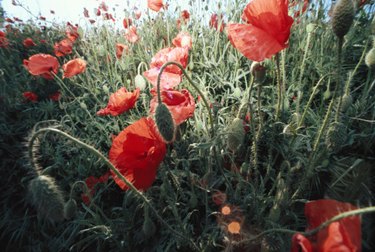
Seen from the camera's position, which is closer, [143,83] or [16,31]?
[143,83]

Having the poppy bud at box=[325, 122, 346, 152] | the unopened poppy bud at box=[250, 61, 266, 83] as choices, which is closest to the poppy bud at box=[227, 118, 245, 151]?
the unopened poppy bud at box=[250, 61, 266, 83]

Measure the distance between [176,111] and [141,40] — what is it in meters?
1.73

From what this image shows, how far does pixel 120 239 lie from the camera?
4.27 ft

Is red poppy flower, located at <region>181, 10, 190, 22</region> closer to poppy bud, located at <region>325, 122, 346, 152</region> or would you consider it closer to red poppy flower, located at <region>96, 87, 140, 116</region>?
red poppy flower, located at <region>96, 87, 140, 116</region>

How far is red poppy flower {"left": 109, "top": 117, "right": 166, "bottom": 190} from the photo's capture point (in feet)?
2.99

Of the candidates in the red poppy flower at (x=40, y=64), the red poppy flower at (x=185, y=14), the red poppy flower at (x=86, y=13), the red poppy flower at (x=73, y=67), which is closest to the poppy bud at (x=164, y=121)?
the red poppy flower at (x=73, y=67)

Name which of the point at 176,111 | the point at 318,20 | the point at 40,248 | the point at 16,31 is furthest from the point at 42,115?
the point at 16,31

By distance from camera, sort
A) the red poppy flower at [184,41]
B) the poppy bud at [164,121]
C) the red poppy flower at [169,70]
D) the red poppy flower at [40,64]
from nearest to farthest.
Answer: the poppy bud at [164,121] → the red poppy flower at [169,70] → the red poppy flower at [184,41] → the red poppy flower at [40,64]

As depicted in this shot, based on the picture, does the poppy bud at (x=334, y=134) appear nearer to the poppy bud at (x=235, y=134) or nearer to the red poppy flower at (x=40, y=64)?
the poppy bud at (x=235, y=134)

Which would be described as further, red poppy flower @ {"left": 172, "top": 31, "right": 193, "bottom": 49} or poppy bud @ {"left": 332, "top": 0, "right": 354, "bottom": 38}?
red poppy flower @ {"left": 172, "top": 31, "right": 193, "bottom": 49}

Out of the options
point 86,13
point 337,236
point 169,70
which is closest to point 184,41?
point 169,70

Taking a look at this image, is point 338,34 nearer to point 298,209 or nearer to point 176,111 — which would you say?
point 176,111

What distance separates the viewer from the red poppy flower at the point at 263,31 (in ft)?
2.76

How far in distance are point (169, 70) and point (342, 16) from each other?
73 cm
